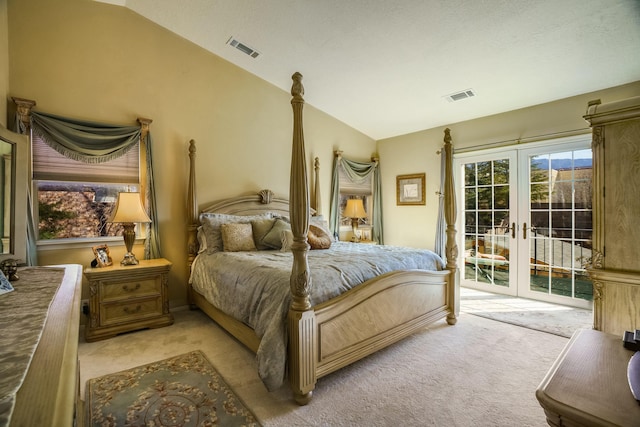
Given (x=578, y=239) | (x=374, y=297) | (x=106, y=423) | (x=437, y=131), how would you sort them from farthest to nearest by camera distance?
(x=437, y=131)
(x=578, y=239)
(x=374, y=297)
(x=106, y=423)

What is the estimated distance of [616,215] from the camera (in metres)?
2.04

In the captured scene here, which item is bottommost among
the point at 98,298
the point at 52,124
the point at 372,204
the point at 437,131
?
the point at 98,298

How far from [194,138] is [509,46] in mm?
3501

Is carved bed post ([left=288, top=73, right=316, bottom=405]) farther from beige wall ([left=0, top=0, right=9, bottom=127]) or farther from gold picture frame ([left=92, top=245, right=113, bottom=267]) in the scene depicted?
beige wall ([left=0, top=0, right=9, bottom=127])

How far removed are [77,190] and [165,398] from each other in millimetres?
2312

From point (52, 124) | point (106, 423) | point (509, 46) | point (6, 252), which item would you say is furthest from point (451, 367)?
point (52, 124)

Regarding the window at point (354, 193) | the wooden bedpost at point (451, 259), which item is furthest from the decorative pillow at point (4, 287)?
the window at point (354, 193)

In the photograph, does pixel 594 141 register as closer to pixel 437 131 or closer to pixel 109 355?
pixel 437 131

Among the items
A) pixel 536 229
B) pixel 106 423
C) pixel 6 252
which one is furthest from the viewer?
pixel 536 229

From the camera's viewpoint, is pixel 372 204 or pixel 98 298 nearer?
pixel 98 298

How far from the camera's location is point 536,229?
3838 mm

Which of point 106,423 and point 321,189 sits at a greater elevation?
point 321,189

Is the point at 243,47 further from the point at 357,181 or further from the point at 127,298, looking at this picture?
the point at 127,298

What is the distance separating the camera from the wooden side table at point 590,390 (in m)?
0.83
